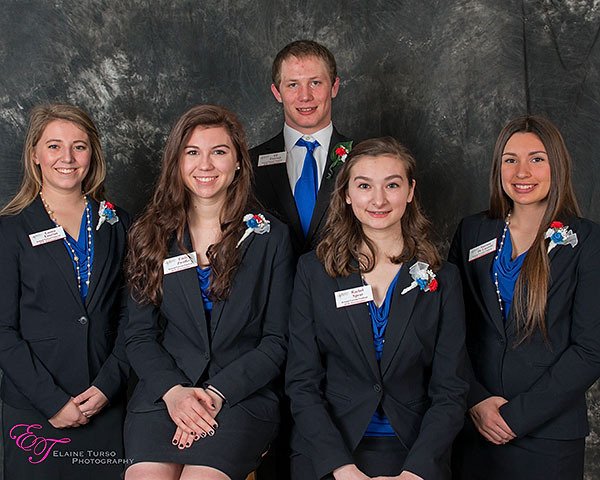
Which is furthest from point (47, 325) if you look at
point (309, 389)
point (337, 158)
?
point (337, 158)

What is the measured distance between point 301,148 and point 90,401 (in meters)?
1.50

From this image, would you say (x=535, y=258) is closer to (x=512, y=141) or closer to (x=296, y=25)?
(x=512, y=141)

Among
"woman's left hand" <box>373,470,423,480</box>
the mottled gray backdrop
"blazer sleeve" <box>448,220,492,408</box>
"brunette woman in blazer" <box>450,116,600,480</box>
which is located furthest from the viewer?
the mottled gray backdrop

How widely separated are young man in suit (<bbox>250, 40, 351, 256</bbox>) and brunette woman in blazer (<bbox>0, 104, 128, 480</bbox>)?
0.76 m

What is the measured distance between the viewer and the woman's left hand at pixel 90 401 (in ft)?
11.2

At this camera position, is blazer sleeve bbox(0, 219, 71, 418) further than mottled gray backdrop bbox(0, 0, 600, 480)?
No

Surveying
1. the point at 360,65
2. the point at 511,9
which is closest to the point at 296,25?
the point at 360,65

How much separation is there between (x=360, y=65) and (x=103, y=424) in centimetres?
248

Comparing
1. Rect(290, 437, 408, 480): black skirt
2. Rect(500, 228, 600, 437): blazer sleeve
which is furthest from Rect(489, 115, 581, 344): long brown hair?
Rect(290, 437, 408, 480): black skirt

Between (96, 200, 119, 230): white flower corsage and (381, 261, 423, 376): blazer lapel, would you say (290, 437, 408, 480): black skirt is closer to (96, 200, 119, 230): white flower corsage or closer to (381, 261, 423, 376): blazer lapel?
(381, 261, 423, 376): blazer lapel

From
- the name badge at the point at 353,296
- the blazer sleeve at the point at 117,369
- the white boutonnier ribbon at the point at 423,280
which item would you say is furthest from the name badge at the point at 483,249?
the blazer sleeve at the point at 117,369

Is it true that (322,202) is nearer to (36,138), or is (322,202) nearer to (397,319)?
(397,319)

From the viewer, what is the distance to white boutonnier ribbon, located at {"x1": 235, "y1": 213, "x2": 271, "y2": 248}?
3316 millimetres

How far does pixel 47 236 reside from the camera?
3.47 metres
